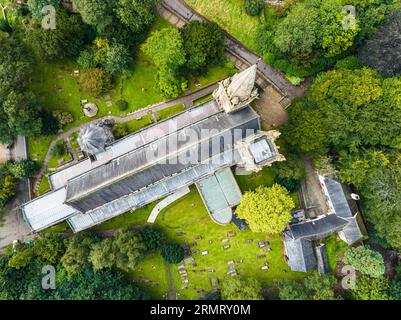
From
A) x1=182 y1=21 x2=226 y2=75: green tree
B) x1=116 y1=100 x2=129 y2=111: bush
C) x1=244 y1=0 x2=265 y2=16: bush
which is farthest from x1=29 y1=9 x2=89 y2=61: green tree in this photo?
x1=244 y1=0 x2=265 y2=16: bush

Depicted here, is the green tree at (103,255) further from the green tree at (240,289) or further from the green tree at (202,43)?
the green tree at (202,43)

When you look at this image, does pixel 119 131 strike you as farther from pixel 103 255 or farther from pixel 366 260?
pixel 366 260

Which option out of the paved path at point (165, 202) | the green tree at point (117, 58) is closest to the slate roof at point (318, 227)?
the paved path at point (165, 202)

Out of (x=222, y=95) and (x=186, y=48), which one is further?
(x=186, y=48)

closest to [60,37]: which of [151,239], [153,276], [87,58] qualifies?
Result: [87,58]

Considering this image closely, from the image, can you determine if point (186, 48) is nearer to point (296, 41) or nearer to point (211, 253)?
point (296, 41)
